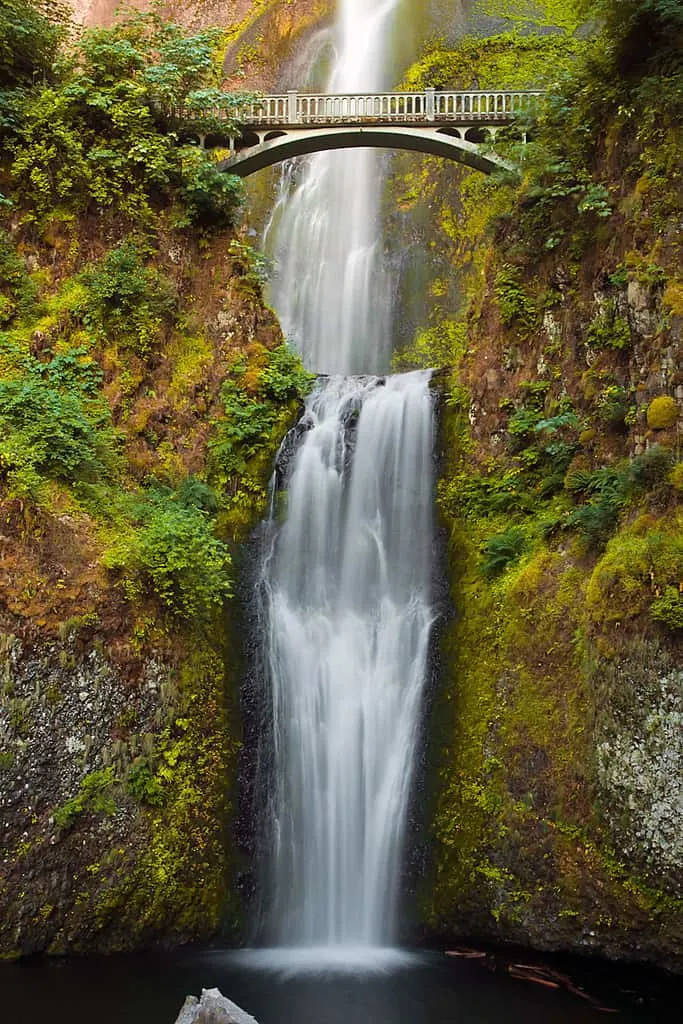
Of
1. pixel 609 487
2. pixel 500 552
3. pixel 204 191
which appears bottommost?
pixel 500 552

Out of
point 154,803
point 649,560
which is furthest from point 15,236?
point 649,560

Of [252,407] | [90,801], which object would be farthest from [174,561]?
[252,407]

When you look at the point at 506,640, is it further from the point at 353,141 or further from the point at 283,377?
the point at 353,141

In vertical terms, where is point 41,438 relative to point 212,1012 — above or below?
above

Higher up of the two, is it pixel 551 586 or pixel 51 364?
pixel 51 364

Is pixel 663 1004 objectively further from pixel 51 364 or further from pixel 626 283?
pixel 51 364
